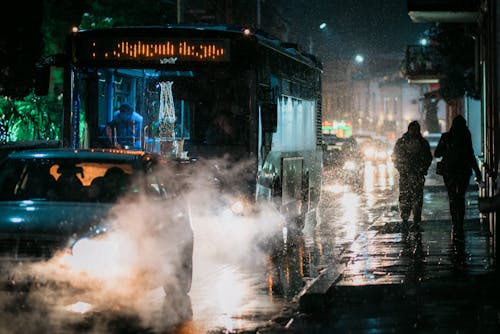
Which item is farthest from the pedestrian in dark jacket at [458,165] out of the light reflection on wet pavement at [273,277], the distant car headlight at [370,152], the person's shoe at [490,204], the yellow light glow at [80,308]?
the distant car headlight at [370,152]

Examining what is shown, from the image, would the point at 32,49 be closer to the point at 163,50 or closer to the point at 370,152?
the point at 163,50

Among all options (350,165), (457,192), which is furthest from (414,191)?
(350,165)

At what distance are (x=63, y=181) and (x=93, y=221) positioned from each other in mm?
1144

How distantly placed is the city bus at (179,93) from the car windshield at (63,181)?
4.32m

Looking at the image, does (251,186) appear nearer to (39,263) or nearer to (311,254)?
(311,254)

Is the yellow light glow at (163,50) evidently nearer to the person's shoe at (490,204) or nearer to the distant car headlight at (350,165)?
the person's shoe at (490,204)

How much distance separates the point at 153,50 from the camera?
14.6m

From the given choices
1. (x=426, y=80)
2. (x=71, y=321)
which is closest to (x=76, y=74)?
(x=71, y=321)

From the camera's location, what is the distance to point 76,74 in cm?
1495

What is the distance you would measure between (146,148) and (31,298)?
6.53m

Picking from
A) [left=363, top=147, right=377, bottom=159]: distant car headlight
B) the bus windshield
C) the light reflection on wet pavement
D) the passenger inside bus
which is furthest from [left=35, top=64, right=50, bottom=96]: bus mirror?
[left=363, top=147, right=377, bottom=159]: distant car headlight

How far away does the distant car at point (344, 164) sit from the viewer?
1490 inches

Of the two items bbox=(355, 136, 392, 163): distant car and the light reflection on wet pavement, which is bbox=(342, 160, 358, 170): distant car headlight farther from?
bbox=(355, 136, 392, 163): distant car

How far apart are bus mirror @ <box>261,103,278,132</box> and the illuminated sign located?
2.89 ft
